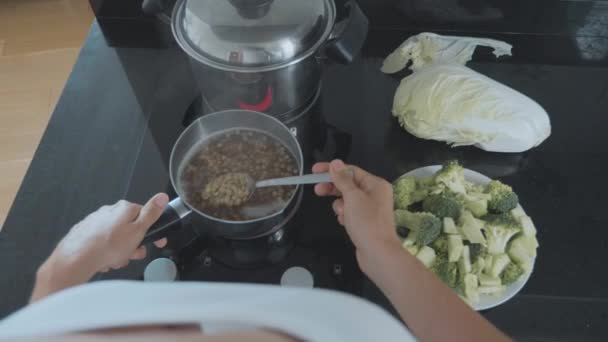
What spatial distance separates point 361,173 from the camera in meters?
0.68

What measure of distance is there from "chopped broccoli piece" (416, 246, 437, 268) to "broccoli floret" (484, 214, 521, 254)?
0.33ft

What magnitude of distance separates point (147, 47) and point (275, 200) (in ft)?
2.05

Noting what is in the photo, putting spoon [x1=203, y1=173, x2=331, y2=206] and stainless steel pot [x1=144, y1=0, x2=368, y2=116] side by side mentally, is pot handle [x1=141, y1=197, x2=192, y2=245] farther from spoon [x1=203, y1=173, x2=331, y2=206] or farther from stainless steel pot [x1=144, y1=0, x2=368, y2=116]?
stainless steel pot [x1=144, y1=0, x2=368, y2=116]

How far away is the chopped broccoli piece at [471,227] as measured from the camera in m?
0.76

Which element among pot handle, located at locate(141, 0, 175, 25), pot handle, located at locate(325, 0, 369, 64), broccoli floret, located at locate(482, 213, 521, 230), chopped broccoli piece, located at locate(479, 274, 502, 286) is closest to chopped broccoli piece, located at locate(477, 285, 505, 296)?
chopped broccoli piece, located at locate(479, 274, 502, 286)

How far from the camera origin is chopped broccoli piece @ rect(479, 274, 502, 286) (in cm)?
74

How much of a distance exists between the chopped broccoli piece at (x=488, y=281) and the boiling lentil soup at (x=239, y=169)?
1.18 feet

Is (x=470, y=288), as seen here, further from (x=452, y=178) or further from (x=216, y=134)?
(x=216, y=134)

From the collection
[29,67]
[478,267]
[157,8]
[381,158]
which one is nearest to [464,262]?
[478,267]

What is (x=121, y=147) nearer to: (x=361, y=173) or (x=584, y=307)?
(x=361, y=173)

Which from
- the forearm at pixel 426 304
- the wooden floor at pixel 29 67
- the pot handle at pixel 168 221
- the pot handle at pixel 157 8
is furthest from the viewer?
the wooden floor at pixel 29 67

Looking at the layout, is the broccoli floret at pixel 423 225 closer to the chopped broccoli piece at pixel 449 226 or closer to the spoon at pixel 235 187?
the chopped broccoli piece at pixel 449 226

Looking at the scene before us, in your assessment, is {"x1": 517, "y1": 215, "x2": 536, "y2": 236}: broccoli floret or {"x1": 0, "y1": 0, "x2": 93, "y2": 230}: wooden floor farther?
{"x1": 0, "y1": 0, "x2": 93, "y2": 230}: wooden floor

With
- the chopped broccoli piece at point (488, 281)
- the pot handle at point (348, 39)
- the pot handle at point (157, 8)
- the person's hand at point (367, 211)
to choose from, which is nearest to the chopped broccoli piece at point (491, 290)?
the chopped broccoli piece at point (488, 281)
